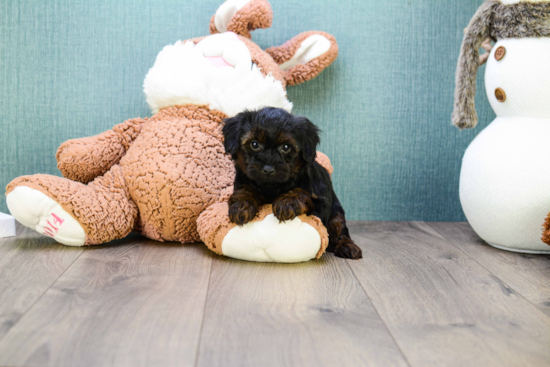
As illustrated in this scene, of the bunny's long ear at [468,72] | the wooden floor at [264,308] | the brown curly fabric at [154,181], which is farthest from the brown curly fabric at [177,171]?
the bunny's long ear at [468,72]

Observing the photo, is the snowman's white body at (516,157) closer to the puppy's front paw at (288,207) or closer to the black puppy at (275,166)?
the black puppy at (275,166)

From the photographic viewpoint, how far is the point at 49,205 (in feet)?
5.27

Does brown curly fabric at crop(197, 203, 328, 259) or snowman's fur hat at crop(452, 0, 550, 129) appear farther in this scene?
snowman's fur hat at crop(452, 0, 550, 129)

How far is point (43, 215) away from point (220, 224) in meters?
0.62

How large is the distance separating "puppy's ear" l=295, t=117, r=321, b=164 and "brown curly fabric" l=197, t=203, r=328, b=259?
204 millimetres

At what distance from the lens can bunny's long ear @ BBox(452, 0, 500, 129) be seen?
1.87 metres

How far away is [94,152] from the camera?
1.84 m

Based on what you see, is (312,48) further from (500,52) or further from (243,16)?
(500,52)

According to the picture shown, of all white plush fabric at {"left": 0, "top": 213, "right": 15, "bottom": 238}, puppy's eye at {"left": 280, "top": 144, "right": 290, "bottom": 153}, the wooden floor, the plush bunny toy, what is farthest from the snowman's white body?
white plush fabric at {"left": 0, "top": 213, "right": 15, "bottom": 238}

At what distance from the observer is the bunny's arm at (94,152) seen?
1822 millimetres

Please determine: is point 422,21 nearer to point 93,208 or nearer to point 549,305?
point 549,305

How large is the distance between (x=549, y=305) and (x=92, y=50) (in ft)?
6.84

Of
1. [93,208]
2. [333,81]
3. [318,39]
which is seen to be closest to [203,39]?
[318,39]

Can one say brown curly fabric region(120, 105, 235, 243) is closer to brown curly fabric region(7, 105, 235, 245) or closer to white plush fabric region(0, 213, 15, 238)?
brown curly fabric region(7, 105, 235, 245)
